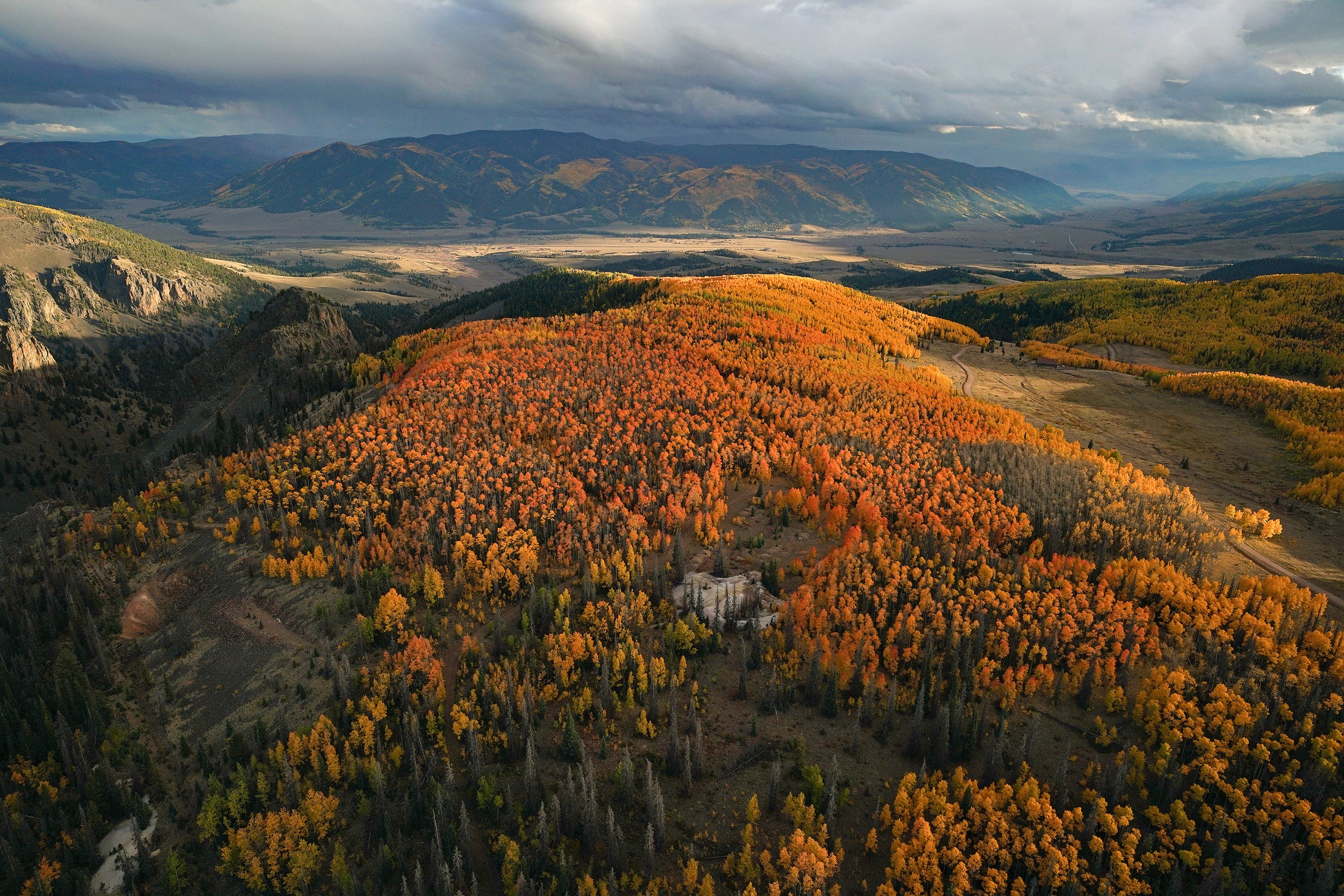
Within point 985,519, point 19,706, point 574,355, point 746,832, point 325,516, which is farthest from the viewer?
point 574,355

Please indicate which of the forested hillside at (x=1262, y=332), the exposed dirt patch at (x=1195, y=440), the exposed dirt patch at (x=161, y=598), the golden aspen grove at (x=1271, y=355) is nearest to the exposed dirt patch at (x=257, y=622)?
the exposed dirt patch at (x=161, y=598)

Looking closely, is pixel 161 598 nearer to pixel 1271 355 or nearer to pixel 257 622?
pixel 257 622

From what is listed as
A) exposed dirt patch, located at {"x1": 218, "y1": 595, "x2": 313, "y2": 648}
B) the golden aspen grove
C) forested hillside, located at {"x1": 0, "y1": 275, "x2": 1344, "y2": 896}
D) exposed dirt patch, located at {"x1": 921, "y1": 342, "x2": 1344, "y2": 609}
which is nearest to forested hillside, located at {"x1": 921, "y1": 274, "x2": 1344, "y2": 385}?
the golden aspen grove

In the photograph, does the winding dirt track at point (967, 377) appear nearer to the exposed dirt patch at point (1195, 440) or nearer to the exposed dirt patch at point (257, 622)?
the exposed dirt patch at point (1195, 440)

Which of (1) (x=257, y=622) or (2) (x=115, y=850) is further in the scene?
(1) (x=257, y=622)

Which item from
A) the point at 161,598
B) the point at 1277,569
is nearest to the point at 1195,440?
the point at 1277,569

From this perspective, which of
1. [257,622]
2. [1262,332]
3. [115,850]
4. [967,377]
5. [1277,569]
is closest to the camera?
[115,850]

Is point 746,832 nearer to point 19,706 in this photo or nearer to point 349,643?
point 349,643

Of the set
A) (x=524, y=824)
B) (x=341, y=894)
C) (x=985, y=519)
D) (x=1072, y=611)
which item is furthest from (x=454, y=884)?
(x=985, y=519)
